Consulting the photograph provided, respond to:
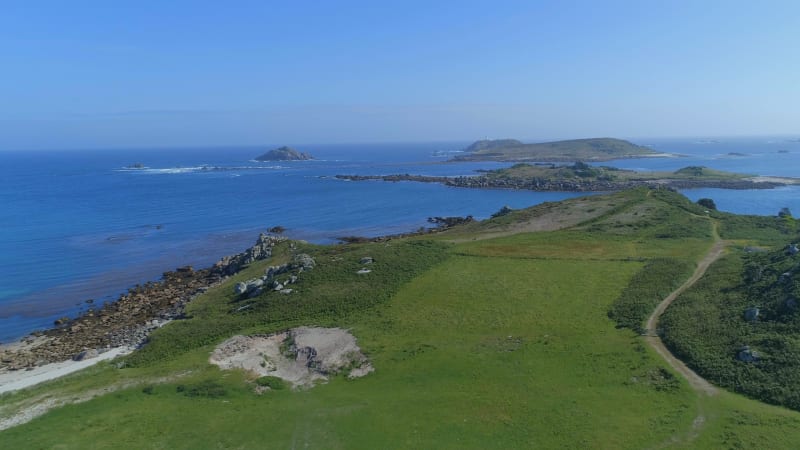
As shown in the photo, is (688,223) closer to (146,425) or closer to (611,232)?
(611,232)

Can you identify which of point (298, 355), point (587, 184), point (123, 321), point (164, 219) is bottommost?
point (123, 321)

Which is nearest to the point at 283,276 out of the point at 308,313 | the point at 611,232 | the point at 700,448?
the point at 308,313

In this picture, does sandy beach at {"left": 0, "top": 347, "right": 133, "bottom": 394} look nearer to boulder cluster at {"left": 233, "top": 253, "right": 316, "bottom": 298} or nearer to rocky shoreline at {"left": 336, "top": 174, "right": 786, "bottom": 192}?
boulder cluster at {"left": 233, "top": 253, "right": 316, "bottom": 298}

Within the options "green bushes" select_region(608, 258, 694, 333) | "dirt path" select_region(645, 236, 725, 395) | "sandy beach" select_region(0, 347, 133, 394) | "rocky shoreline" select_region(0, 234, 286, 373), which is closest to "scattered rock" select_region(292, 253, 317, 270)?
"rocky shoreline" select_region(0, 234, 286, 373)

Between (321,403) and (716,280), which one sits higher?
(716,280)

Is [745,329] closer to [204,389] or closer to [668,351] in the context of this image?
[668,351]

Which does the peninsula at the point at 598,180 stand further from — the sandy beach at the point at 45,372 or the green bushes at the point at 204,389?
the green bushes at the point at 204,389

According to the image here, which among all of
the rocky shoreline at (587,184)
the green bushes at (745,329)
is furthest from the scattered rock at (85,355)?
the rocky shoreline at (587,184)

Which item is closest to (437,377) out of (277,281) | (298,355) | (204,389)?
(298,355)
